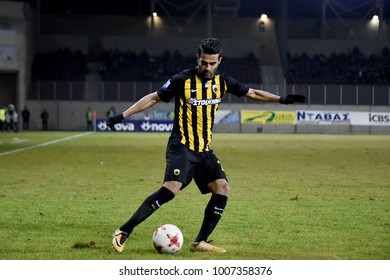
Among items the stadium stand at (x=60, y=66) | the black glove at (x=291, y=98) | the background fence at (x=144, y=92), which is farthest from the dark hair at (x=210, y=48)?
the stadium stand at (x=60, y=66)

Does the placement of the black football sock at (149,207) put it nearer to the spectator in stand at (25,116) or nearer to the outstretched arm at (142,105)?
the outstretched arm at (142,105)

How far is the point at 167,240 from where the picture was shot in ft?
27.2

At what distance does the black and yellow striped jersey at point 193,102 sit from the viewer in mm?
8523

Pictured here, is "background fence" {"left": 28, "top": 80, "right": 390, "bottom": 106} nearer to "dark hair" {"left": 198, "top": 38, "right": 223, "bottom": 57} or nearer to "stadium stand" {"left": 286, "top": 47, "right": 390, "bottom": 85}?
"stadium stand" {"left": 286, "top": 47, "right": 390, "bottom": 85}

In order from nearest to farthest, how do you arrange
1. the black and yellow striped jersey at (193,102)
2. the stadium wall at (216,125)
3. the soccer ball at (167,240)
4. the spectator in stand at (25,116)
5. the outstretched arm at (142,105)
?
the soccer ball at (167,240) < the outstretched arm at (142,105) < the black and yellow striped jersey at (193,102) < the spectator in stand at (25,116) < the stadium wall at (216,125)

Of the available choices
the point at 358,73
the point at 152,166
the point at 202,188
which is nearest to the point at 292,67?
the point at 358,73

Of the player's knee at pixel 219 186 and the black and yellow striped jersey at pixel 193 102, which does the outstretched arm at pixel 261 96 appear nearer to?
the black and yellow striped jersey at pixel 193 102

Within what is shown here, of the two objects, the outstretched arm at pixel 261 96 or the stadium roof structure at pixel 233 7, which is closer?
the outstretched arm at pixel 261 96

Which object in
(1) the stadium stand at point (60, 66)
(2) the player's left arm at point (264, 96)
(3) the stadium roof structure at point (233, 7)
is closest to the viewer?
(2) the player's left arm at point (264, 96)

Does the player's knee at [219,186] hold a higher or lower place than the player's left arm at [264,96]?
lower

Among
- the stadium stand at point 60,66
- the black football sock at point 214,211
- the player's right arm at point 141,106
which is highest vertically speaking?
the stadium stand at point 60,66

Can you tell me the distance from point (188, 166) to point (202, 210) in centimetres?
392

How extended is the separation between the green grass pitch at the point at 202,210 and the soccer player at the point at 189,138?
1.38ft

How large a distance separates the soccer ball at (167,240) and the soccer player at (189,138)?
280mm
